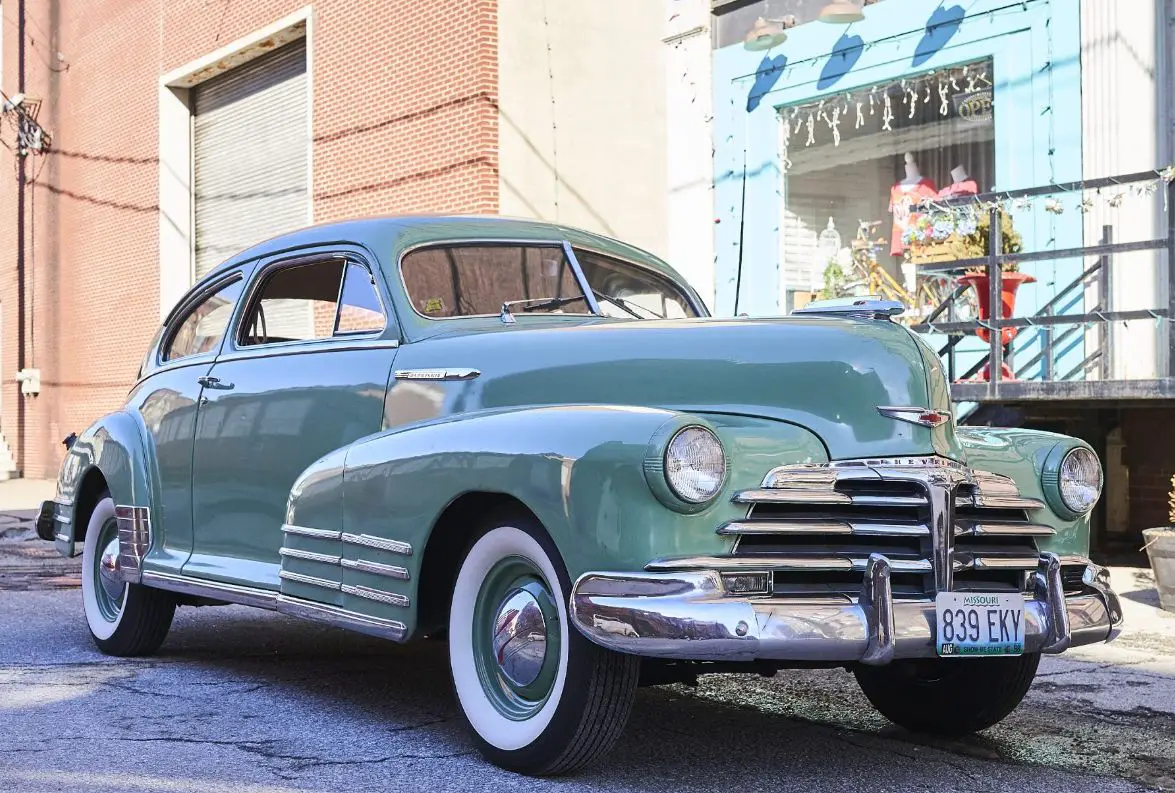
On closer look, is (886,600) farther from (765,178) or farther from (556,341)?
(765,178)

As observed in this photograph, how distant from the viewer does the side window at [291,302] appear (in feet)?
18.9

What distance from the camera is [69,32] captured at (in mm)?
24109

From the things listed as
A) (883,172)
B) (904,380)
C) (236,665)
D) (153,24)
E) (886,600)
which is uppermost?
(153,24)

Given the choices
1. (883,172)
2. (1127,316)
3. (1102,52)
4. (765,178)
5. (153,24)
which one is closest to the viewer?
(1127,316)

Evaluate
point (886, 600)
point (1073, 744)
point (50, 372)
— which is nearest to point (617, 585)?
point (886, 600)

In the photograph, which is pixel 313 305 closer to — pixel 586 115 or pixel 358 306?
pixel 358 306

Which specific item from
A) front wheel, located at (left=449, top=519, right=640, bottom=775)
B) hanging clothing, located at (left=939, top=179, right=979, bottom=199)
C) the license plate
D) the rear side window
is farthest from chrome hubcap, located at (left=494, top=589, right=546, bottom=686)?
hanging clothing, located at (left=939, top=179, right=979, bottom=199)

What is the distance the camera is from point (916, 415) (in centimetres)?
424

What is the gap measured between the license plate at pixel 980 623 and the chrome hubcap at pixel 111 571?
12.8ft

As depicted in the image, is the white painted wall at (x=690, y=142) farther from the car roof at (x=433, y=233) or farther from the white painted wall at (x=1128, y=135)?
the car roof at (x=433, y=233)

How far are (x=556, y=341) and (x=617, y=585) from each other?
1118 millimetres

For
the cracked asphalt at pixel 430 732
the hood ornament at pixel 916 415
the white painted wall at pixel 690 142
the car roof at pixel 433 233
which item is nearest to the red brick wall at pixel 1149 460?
the white painted wall at pixel 690 142

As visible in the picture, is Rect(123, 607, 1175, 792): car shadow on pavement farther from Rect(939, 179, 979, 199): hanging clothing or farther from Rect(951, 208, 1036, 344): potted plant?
Rect(939, 179, 979, 199): hanging clothing

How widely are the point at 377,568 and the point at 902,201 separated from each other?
8.94 metres
